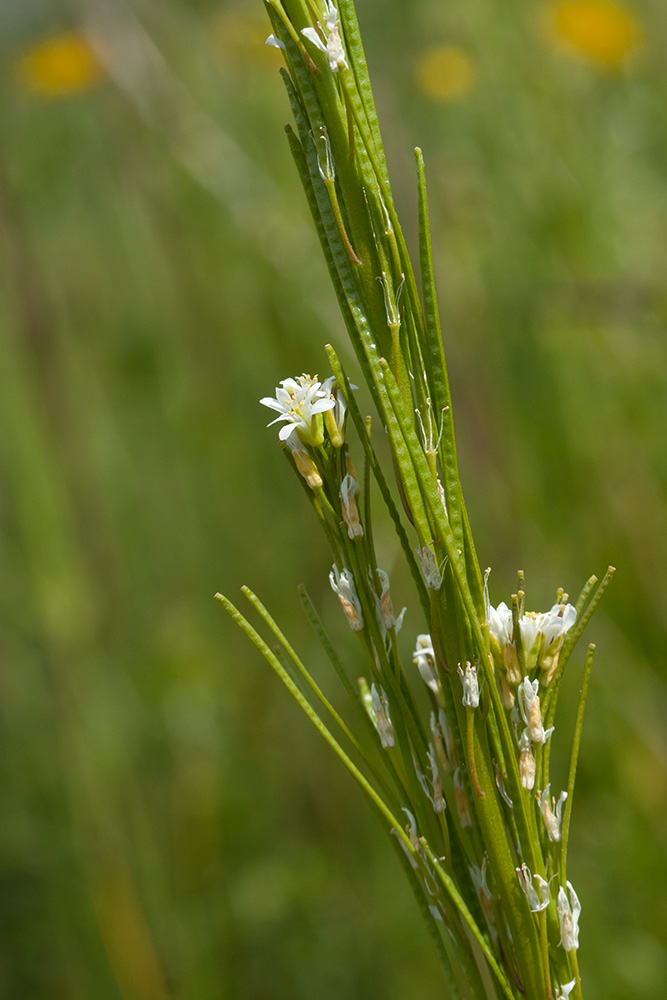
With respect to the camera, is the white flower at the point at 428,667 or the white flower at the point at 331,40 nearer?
the white flower at the point at 331,40

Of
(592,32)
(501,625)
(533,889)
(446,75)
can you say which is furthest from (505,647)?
(592,32)

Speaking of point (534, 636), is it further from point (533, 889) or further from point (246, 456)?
point (246, 456)

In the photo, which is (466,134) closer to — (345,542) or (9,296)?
(9,296)

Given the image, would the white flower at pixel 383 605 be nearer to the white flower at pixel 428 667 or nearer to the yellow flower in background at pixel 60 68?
the white flower at pixel 428 667

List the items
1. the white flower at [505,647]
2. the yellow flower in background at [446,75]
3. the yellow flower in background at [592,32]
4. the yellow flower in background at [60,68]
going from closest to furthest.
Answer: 1. the white flower at [505,647]
2. the yellow flower in background at [60,68]
3. the yellow flower in background at [446,75]
4. the yellow flower in background at [592,32]

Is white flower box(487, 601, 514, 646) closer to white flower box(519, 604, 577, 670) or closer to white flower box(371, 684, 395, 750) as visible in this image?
white flower box(519, 604, 577, 670)

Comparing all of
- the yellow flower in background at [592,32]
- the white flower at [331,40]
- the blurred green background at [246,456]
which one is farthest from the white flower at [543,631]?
the yellow flower in background at [592,32]

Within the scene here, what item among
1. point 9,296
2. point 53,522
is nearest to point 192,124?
point 9,296

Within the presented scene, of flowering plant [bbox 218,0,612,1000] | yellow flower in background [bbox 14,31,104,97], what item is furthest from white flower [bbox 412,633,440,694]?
yellow flower in background [bbox 14,31,104,97]
